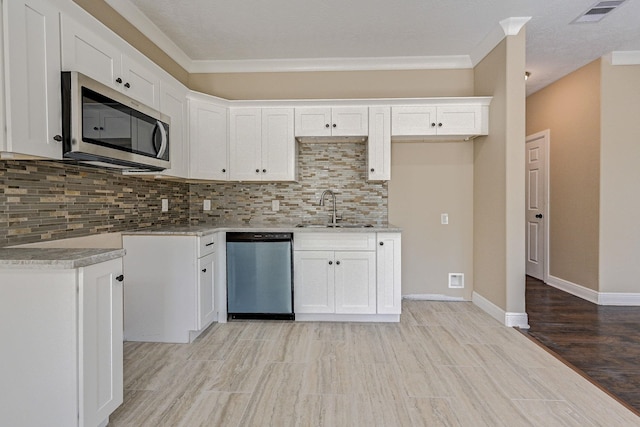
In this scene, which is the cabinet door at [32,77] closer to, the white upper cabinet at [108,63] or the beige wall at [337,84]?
the white upper cabinet at [108,63]

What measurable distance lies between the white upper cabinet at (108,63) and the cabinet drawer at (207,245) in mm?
1114

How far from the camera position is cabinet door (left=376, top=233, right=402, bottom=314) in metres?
3.14

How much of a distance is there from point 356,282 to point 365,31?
7.49 ft

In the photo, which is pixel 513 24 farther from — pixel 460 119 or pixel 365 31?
pixel 365 31

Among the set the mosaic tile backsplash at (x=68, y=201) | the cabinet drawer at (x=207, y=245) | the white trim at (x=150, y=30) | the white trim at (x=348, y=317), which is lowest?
the white trim at (x=348, y=317)

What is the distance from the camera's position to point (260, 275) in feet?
10.4

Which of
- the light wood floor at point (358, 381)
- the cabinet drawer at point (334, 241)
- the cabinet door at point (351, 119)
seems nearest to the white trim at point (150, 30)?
the cabinet door at point (351, 119)

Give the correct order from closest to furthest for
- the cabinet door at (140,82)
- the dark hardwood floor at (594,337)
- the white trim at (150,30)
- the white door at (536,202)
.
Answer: the dark hardwood floor at (594,337) < the cabinet door at (140,82) < the white trim at (150,30) < the white door at (536,202)

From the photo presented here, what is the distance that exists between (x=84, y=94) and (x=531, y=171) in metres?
5.42

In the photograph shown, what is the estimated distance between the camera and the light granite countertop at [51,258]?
1.42 meters

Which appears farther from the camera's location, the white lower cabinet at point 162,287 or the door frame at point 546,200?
the door frame at point 546,200

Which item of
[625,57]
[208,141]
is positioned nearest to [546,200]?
[625,57]

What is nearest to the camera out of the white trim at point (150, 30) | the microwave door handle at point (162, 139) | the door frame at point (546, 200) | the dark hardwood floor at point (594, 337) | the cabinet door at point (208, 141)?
the dark hardwood floor at point (594, 337)

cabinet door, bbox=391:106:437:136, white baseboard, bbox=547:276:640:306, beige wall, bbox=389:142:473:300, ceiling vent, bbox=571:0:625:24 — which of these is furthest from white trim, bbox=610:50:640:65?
white baseboard, bbox=547:276:640:306
